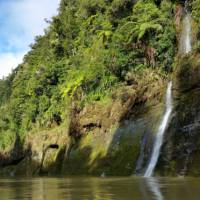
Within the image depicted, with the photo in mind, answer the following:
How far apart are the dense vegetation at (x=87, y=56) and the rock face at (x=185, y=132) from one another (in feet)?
18.7

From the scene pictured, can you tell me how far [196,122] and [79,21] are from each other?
31.1 meters

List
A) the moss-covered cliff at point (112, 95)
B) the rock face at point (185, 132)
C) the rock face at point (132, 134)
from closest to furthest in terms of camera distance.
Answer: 1. the rock face at point (185, 132)
2. the rock face at point (132, 134)
3. the moss-covered cliff at point (112, 95)

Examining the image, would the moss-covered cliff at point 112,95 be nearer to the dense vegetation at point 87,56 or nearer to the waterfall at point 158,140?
the dense vegetation at point 87,56

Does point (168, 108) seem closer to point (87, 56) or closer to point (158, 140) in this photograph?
point (158, 140)

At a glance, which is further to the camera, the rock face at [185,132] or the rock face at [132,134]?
the rock face at [132,134]

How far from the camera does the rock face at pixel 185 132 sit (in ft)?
77.5

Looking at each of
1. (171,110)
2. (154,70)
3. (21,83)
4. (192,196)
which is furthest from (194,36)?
(21,83)

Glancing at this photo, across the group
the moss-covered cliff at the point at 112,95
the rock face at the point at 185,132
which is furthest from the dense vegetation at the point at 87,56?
the rock face at the point at 185,132

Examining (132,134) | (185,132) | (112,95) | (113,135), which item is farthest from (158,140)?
(112,95)

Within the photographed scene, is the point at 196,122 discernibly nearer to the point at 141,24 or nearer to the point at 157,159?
the point at 157,159

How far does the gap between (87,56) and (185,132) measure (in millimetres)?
21887

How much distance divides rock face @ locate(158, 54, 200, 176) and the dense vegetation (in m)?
5.70

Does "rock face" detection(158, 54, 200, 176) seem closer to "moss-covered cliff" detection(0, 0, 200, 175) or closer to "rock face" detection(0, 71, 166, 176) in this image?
"moss-covered cliff" detection(0, 0, 200, 175)

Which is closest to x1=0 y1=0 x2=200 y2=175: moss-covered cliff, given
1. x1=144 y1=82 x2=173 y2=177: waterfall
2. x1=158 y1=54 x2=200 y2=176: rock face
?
x1=158 y1=54 x2=200 y2=176: rock face
